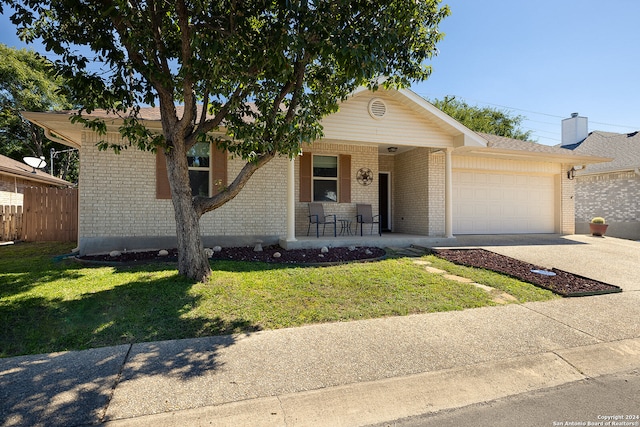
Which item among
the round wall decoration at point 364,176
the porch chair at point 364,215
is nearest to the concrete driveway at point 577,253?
the porch chair at point 364,215

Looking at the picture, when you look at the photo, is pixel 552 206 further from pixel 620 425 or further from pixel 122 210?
pixel 122 210

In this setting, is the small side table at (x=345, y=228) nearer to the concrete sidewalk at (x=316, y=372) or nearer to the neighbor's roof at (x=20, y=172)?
the concrete sidewalk at (x=316, y=372)

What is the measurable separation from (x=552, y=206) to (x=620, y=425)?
40.6 feet

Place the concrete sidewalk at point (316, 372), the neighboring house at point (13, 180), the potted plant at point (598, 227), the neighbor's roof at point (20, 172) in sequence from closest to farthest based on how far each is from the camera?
the concrete sidewalk at point (316, 372) → the potted plant at point (598, 227) → the neighbor's roof at point (20, 172) → the neighboring house at point (13, 180)

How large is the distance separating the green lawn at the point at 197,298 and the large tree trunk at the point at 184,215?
26 cm

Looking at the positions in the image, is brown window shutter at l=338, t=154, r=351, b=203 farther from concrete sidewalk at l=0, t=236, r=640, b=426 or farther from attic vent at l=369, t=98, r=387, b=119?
concrete sidewalk at l=0, t=236, r=640, b=426

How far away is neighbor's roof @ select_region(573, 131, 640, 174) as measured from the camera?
48.1 ft

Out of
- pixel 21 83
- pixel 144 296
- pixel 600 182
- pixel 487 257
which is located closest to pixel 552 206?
pixel 600 182

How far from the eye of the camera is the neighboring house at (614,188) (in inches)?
557

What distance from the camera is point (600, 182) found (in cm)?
1580

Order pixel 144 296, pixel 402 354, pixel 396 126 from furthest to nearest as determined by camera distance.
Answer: pixel 396 126
pixel 144 296
pixel 402 354

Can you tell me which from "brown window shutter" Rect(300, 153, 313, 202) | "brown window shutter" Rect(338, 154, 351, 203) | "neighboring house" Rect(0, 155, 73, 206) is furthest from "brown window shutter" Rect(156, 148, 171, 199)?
"neighboring house" Rect(0, 155, 73, 206)

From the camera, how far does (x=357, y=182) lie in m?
11.3

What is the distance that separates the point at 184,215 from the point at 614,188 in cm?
1794
